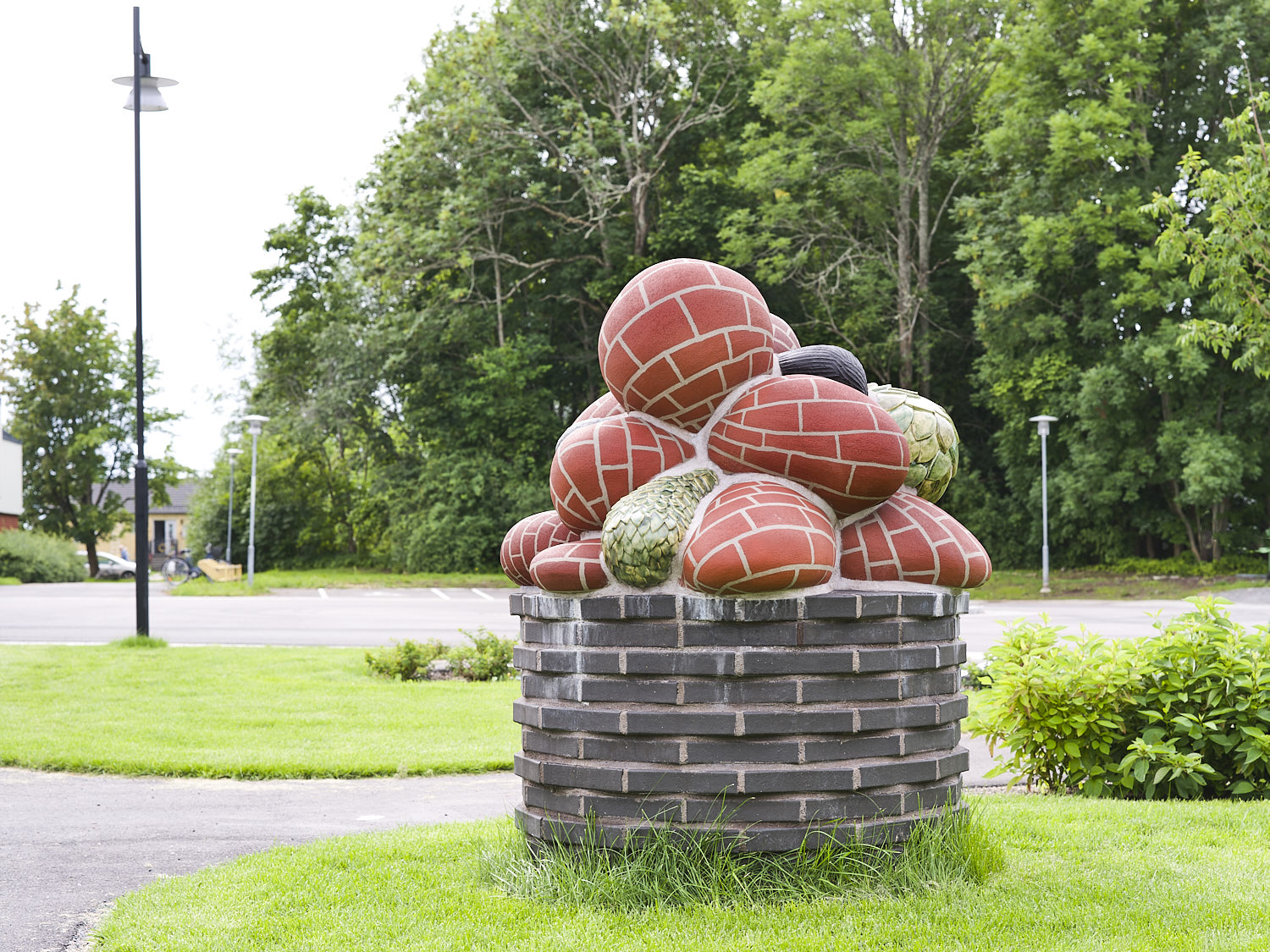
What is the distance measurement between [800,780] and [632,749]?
0.54 m

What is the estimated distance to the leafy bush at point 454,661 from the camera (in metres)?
11.6

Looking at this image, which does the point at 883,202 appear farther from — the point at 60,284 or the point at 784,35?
the point at 60,284

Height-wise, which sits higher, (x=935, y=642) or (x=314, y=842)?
(x=935, y=642)

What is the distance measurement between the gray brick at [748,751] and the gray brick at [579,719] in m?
0.29

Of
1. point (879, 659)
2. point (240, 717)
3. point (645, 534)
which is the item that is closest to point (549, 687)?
point (645, 534)

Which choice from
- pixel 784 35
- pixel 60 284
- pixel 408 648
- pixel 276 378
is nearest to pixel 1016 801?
pixel 408 648

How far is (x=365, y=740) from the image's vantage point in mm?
8102

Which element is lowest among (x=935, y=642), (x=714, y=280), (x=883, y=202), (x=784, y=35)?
(x=935, y=642)

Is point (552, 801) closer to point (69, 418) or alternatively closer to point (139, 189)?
point (139, 189)

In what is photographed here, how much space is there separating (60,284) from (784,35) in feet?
114

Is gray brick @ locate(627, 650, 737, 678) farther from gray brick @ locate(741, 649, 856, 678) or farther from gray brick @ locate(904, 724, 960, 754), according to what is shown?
gray brick @ locate(904, 724, 960, 754)

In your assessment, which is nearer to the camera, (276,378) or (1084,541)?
(1084,541)

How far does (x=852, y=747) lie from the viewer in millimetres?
3562

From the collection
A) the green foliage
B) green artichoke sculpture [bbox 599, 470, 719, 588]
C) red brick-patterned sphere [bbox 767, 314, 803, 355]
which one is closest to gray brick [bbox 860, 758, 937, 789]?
green artichoke sculpture [bbox 599, 470, 719, 588]
